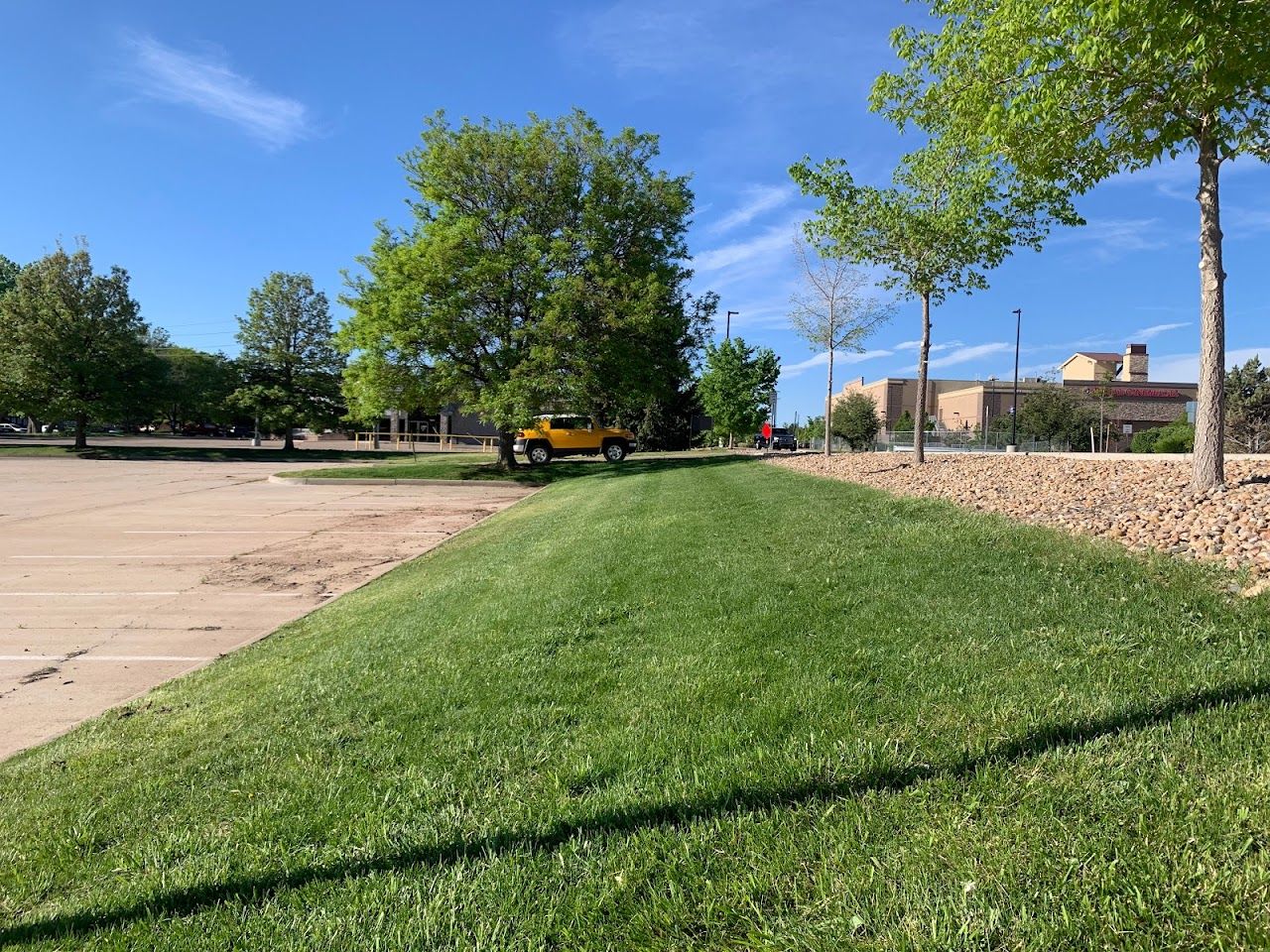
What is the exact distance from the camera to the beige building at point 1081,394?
76.0 metres

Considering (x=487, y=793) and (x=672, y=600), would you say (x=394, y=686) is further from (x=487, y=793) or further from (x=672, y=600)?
(x=672, y=600)

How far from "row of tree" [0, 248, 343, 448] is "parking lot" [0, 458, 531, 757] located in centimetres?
2233

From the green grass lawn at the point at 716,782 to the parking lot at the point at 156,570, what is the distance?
Answer: 40.7 inches

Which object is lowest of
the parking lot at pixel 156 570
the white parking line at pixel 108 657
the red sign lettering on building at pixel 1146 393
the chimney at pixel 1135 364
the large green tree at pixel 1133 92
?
the white parking line at pixel 108 657

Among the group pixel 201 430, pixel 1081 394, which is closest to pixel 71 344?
pixel 201 430

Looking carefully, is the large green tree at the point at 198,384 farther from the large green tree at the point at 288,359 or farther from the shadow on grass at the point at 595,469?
the shadow on grass at the point at 595,469

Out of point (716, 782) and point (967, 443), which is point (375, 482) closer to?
point (716, 782)

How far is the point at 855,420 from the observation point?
184 ft

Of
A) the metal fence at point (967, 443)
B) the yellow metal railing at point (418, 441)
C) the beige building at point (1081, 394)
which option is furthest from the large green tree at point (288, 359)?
the beige building at point (1081, 394)

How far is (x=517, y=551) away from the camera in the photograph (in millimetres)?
10008

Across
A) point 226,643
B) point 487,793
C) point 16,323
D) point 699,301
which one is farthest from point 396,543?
point 16,323

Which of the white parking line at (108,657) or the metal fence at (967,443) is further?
the metal fence at (967,443)

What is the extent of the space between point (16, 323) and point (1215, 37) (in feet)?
169

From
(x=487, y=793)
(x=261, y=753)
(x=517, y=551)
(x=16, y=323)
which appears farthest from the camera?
(x=16, y=323)
